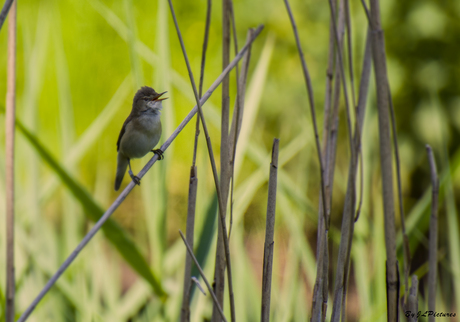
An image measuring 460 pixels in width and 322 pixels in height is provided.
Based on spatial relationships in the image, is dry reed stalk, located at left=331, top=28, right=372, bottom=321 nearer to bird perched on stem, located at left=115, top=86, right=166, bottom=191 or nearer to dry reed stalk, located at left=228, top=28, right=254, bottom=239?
dry reed stalk, located at left=228, top=28, right=254, bottom=239

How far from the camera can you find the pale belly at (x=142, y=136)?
1.54 meters

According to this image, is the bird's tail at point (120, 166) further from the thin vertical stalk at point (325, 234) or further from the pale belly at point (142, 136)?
the thin vertical stalk at point (325, 234)

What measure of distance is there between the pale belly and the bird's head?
4cm

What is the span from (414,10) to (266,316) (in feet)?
7.40

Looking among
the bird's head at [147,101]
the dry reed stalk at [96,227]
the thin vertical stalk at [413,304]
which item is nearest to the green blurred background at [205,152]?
the bird's head at [147,101]

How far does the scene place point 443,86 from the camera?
249 cm

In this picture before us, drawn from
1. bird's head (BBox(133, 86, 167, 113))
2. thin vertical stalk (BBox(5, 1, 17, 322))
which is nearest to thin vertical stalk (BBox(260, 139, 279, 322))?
thin vertical stalk (BBox(5, 1, 17, 322))

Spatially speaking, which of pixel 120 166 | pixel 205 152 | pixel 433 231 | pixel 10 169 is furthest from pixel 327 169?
pixel 120 166

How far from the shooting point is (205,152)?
1.31 m

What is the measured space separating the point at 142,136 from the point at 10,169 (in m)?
0.64

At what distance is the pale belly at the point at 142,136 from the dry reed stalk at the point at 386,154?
0.95m

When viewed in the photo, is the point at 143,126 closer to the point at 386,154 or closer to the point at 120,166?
the point at 120,166

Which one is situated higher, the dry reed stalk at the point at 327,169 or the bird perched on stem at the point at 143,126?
the bird perched on stem at the point at 143,126

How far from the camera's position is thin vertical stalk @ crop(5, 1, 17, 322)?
2.93 feet
